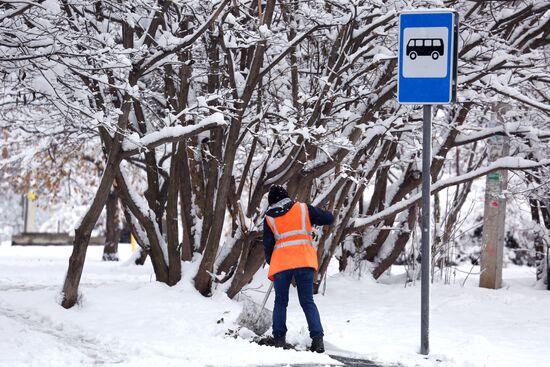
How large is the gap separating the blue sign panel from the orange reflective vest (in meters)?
1.58

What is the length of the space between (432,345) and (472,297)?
13.7ft

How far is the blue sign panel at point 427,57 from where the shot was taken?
7.66m

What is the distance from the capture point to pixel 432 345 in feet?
28.3

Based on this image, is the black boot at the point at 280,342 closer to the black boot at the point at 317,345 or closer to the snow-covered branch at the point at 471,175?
the black boot at the point at 317,345

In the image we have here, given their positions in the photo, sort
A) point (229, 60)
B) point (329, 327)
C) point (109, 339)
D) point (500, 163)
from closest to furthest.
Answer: point (109, 339) → point (329, 327) → point (229, 60) → point (500, 163)

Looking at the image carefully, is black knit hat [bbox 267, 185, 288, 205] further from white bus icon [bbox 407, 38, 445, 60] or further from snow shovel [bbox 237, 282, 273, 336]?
white bus icon [bbox 407, 38, 445, 60]

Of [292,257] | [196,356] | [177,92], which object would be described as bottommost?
[196,356]

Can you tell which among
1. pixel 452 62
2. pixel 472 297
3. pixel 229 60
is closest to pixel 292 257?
pixel 452 62

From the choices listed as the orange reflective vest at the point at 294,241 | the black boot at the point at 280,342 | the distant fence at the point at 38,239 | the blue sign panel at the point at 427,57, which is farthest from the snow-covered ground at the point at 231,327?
the distant fence at the point at 38,239

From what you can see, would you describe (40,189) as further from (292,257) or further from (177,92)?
(292,257)

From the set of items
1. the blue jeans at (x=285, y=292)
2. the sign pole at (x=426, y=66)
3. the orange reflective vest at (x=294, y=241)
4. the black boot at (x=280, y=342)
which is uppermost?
the sign pole at (x=426, y=66)

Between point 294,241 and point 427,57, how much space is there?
7.00 feet

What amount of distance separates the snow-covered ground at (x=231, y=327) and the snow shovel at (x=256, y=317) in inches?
4.9

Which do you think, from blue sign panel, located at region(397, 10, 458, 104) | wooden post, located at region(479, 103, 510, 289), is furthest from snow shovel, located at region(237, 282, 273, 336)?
wooden post, located at region(479, 103, 510, 289)
